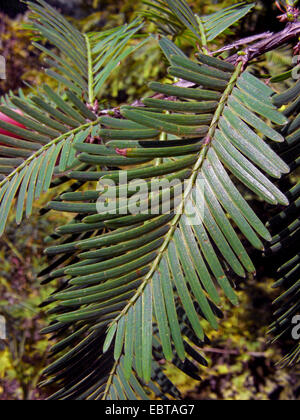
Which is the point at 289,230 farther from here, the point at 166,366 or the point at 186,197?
the point at 166,366

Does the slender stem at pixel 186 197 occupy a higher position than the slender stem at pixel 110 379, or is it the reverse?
the slender stem at pixel 186 197

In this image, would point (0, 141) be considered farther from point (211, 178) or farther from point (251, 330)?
point (251, 330)

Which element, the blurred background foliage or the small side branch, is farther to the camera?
the blurred background foliage

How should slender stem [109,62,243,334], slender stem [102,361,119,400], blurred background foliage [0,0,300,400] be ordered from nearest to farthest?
slender stem [109,62,243,334]
slender stem [102,361,119,400]
blurred background foliage [0,0,300,400]

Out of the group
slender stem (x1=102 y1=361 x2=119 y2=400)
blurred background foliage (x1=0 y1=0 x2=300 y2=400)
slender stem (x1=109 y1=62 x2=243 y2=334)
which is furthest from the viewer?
blurred background foliage (x1=0 y1=0 x2=300 y2=400)

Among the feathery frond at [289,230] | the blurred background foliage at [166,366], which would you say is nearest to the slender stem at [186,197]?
the feathery frond at [289,230]

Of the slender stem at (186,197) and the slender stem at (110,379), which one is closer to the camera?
the slender stem at (186,197)

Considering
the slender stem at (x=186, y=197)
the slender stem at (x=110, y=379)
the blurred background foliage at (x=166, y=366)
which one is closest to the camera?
the slender stem at (x=186, y=197)

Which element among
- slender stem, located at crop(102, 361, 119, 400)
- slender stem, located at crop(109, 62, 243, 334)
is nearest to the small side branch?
slender stem, located at crop(109, 62, 243, 334)

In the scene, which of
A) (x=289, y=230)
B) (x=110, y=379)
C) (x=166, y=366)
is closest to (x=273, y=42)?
(x=289, y=230)

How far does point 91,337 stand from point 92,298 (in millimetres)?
90

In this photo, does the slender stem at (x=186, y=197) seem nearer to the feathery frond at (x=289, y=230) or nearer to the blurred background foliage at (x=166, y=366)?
the feathery frond at (x=289, y=230)

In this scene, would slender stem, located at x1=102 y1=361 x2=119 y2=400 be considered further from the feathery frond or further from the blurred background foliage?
the blurred background foliage

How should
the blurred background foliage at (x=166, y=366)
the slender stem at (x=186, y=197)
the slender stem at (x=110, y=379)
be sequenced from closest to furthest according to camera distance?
the slender stem at (x=186, y=197)
the slender stem at (x=110, y=379)
the blurred background foliage at (x=166, y=366)
